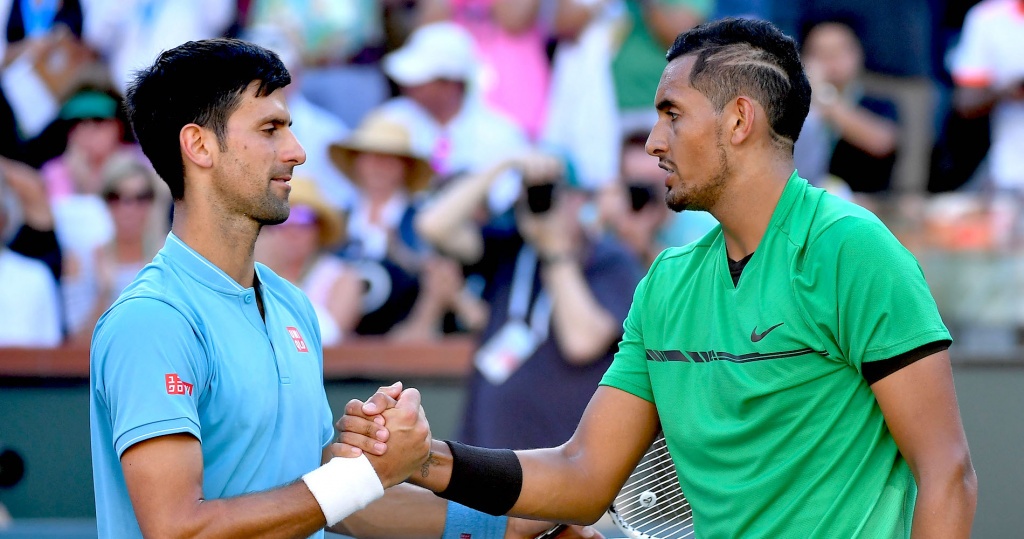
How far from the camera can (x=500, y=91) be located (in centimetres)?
677

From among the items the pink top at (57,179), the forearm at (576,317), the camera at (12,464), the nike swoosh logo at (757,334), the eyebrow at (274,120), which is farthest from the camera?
the pink top at (57,179)

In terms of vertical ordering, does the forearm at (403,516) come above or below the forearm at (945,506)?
below

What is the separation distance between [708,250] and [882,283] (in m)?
0.59

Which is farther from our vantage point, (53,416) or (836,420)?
(53,416)

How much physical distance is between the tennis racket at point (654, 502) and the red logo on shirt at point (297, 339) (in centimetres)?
93

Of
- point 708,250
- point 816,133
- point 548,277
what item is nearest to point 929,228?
point 816,133

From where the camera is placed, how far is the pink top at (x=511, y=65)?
6.73 metres

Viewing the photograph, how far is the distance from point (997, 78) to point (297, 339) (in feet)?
17.1

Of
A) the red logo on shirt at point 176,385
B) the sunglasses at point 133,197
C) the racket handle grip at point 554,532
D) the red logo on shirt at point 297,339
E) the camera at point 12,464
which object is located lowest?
the camera at point 12,464

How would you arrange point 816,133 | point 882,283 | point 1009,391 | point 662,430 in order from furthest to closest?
1. point 816,133
2. point 1009,391
3. point 662,430
4. point 882,283

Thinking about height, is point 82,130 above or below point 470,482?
above

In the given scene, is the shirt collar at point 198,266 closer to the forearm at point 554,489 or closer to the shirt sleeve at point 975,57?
the forearm at point 554,489

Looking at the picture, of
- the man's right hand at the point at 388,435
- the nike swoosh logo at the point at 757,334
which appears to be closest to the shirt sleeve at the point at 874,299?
the nike swoosh logo at the point at 757,334

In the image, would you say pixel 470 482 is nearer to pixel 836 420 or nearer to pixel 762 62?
pixel 836 420
